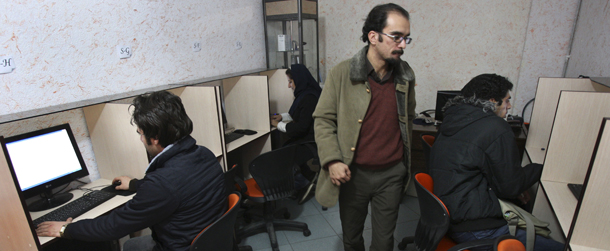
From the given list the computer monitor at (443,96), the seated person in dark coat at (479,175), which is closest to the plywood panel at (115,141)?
the seated person in dark coat at (479,175)

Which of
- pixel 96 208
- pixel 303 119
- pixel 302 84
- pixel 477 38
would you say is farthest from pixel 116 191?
pixel 477 38

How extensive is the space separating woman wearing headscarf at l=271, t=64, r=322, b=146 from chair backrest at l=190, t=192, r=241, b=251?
116 centimetres

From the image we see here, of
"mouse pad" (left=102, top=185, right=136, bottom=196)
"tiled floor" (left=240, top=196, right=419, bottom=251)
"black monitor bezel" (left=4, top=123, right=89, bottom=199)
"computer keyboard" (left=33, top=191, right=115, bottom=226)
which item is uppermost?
"black monitor bezel" (left=4, top=123, right=89, bottom=199)

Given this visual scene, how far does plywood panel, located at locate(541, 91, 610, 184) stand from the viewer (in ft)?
4.87

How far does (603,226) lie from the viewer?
1.10 m

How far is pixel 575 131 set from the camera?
152 cm

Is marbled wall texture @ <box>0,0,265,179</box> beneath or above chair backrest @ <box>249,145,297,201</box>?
above

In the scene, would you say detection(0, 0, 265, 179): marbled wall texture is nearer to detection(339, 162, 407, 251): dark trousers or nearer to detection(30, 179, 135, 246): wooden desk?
detection(30, 179, 135, 246): wooden desk

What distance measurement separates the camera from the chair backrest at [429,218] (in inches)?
52.5

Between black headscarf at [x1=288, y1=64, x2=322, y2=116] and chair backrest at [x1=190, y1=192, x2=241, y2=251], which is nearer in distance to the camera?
chair backrest at [x1=190, y1=192, x2=241, y2=251]

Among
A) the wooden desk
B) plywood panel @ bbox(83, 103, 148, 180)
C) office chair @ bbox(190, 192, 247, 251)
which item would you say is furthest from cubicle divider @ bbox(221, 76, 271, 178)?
office chair @ bbox(190, 192, 247, 251)

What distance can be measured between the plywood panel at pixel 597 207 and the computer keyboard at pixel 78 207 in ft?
6.82

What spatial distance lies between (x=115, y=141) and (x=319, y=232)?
1532mm

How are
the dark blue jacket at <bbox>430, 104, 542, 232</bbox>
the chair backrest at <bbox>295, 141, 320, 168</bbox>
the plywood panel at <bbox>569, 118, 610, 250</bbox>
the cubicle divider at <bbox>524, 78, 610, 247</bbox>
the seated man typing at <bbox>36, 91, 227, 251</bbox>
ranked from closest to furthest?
the plywood panel at <bbox>569, 118, 610, 250</bbox>
the seated man typing at <bbox>36, 91, 227, 251</bbox>
the dark blue jacket at <bbox>430, 104, 542, 232</bbox>
the cubicle divider at <bbox>524, 78, 610, 247</bbox>
the chair backrest at <bbox>295, 141, 320, 168</bbox>
